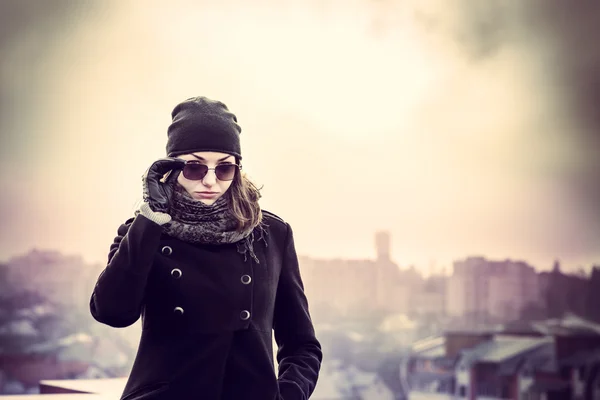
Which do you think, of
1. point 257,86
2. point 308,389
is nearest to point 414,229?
point 257,86

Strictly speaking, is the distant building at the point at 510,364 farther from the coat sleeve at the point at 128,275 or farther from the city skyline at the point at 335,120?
the coat sleeve at the point at 128,275

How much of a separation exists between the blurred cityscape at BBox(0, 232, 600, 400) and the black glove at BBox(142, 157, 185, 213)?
9.89 ft

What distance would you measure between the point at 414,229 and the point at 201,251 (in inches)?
152

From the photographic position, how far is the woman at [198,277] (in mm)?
1384

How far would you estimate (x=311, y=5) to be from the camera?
4.95m

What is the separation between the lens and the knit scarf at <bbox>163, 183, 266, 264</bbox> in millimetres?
1446

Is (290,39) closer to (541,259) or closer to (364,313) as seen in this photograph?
(364,313)

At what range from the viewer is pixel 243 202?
59.9 inches

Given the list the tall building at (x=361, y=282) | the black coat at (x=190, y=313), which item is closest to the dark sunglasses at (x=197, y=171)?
the black coat at (x=190, y=313)

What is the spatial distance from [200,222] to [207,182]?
0.07m

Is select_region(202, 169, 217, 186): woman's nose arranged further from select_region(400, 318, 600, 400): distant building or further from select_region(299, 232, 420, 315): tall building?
select_region(400, 318, 600, 400): distant building

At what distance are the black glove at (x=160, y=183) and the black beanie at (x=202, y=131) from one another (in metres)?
0.04

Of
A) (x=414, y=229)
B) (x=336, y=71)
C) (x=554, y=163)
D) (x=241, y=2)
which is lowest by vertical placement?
(x=414, y=229)

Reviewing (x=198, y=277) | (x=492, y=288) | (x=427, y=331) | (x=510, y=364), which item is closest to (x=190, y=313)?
(x=198, y=277)
